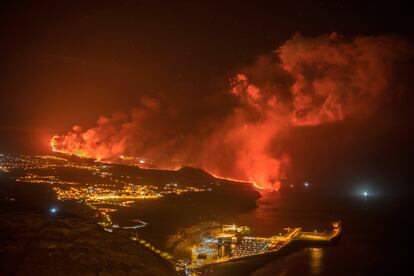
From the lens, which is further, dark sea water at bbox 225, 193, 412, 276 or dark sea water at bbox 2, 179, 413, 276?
dark sea water at bbox 2, 179, 413, 276

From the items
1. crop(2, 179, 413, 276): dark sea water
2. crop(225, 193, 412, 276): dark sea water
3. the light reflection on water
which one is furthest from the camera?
crop(2, 179, 413, 276): dark sea water

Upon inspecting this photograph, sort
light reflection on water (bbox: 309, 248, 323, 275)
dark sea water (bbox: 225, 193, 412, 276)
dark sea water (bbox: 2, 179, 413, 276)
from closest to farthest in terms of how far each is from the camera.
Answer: light reflection on water (bbox: 309, 248, 323, 275), dark sea water (bbox: 225, 193, 412, 276), dark sea water (bbox: 2, 179, 413, 276)

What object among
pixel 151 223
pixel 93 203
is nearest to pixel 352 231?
pixel 151 223

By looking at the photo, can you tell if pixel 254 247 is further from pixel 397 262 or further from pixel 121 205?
pixel 121 205

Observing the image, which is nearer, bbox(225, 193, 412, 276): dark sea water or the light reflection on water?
the light reflection on water

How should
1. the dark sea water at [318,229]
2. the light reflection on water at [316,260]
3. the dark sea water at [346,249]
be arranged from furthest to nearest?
the dark sea water at [318,229]
the dark sea water at [346,249]
the light reflection on water at [316,260]

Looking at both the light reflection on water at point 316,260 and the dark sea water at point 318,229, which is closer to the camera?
the light reflection on water at point 316,260

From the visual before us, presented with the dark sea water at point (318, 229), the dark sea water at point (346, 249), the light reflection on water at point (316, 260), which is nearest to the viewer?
the light reflection on water at point (316, 260)

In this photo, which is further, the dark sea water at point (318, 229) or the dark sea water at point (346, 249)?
the dark sea water at point (318, 229)

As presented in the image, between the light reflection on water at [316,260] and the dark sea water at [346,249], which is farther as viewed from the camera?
the dark sea water at [346,249]

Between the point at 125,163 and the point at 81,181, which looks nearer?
the point at 81,181

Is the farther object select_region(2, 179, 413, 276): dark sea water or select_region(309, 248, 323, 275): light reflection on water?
select_region(2, 179, 413, 276): dark sea water
